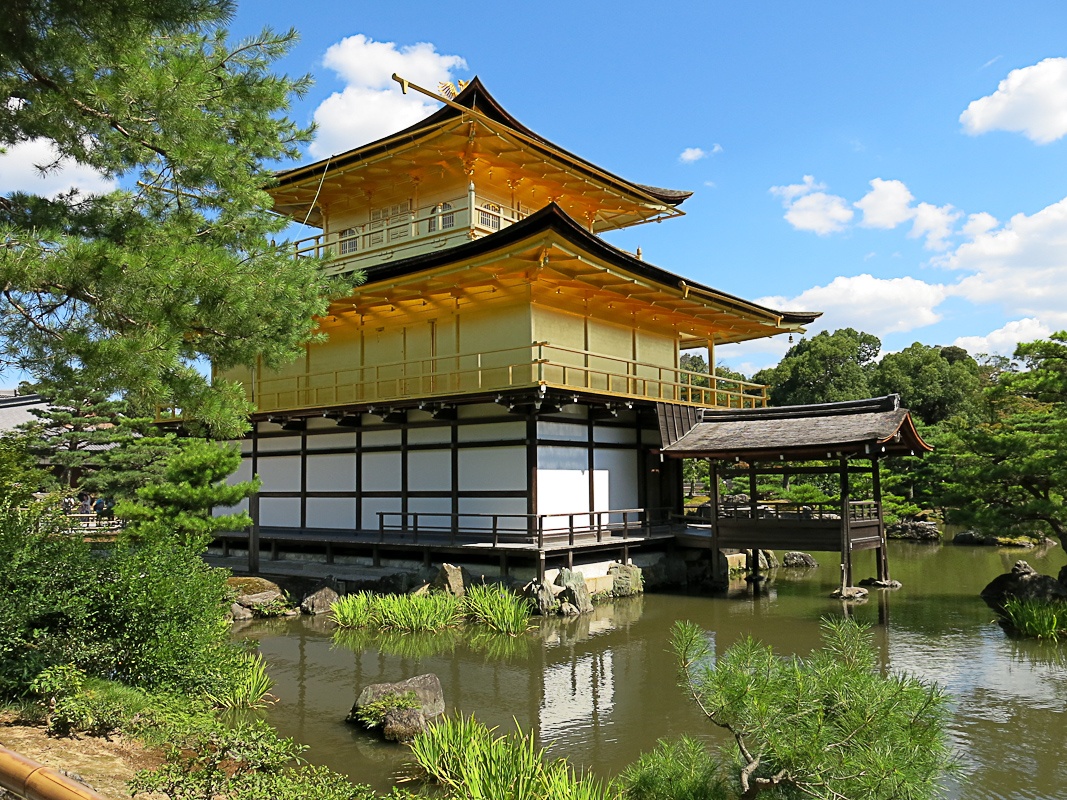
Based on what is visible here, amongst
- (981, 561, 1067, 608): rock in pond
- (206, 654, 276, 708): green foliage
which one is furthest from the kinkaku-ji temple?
(206, 654, 276, 708): green foliage

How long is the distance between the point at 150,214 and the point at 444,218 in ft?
40.4

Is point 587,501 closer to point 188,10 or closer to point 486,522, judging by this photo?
point 486,522

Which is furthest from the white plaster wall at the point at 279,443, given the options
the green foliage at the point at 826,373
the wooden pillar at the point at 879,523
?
the green foliage at the point at 826,373

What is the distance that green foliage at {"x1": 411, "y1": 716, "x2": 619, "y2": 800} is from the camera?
19.0 feet

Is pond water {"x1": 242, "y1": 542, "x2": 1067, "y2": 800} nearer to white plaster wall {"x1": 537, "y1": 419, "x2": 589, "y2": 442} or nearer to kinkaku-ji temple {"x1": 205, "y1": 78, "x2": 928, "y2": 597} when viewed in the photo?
kinkaku-ji temple {"x1": 205, "y1": 78, "x2": 928, "y2": 597}

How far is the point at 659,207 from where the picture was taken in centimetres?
2347

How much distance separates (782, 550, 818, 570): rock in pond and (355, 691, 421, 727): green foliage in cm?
1597

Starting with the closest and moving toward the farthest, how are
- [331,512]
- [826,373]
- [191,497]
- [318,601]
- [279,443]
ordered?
[191,497] < [318,601] < [331,512] < [279,443] < [826,373]

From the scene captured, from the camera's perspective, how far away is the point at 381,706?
8.36m

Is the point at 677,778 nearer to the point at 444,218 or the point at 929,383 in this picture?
the point at 444,218

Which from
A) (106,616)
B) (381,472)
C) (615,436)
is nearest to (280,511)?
(381,472)

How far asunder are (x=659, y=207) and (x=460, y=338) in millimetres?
8622

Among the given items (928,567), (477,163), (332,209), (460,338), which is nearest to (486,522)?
(460,338)

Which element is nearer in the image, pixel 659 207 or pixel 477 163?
pixel 477 163
